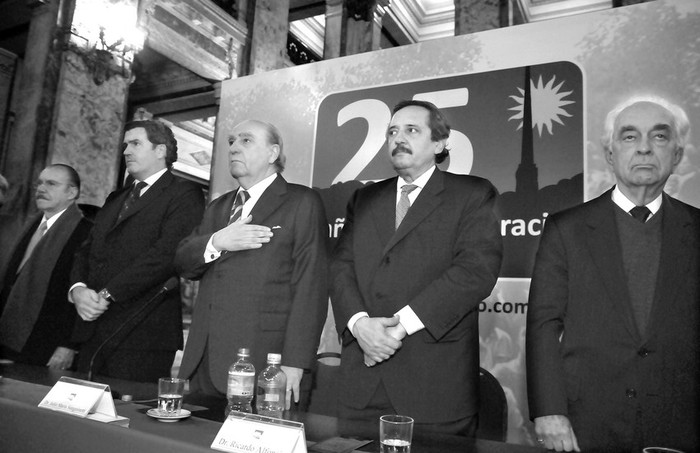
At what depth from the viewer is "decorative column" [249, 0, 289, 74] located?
683 centimetres

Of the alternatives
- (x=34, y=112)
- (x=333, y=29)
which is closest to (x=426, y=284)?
(x=34, y=112)

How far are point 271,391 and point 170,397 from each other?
286 mm

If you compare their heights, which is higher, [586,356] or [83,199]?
[83,199]

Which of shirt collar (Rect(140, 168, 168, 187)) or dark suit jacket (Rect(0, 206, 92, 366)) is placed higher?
shirt collar (Rect(140, 168, 168, 187))

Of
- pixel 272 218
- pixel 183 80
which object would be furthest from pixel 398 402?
pixel 183 80

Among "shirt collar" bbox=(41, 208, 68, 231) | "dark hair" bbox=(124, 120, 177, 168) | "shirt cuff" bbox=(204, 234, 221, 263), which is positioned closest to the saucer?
"shirt cuff" bbox=(204, 234, 221, 263)

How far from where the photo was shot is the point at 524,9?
7.83 meters

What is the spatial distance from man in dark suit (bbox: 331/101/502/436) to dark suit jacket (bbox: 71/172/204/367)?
0.75 meters

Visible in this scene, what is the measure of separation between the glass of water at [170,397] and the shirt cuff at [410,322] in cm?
63

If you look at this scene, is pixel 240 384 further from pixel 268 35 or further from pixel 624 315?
pixel 268 35

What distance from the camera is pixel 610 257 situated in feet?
4.94

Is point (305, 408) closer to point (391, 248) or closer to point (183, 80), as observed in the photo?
point (391, 248)

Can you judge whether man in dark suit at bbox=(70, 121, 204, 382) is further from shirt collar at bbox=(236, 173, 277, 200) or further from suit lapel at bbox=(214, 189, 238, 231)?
shirt collar at bbox=(236, 173, 277, 200)

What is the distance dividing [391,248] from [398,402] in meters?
0.47
